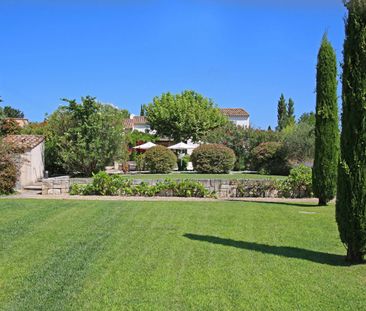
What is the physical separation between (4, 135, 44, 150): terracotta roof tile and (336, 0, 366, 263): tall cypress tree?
14.8m

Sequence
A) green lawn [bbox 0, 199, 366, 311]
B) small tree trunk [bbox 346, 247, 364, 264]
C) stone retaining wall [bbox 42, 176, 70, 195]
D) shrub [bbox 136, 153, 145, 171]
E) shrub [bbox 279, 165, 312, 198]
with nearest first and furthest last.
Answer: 1. green lawn [bbox 0, 199, 366, 311]
2. small tree trunk [bbox 346, 247, 364, 264]
3. stone retaining wall [bbox 42, 176, 70, 195]
4. shrub [bbox 279, 165, 312, 198]
5. shrub [bbox 136, 153, 145, 171]

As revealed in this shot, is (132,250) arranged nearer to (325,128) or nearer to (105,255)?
(105,255)

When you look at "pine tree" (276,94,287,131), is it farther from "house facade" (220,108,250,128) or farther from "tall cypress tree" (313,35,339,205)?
"tall cypress tree" (313,35,339,205)

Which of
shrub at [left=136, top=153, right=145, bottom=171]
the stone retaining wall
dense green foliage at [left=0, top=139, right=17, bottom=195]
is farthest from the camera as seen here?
shrub at [left=136, top=153, right=145, bottom=171]

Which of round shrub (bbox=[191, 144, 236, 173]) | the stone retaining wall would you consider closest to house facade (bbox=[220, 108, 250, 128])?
round shrub (bbox=[191, 144, 236, 173])

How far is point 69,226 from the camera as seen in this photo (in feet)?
31.1

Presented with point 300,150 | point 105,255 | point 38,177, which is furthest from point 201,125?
point 105,255

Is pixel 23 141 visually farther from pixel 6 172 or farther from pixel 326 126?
pixel 326 126

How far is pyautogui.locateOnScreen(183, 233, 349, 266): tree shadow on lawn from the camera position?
6824 mm

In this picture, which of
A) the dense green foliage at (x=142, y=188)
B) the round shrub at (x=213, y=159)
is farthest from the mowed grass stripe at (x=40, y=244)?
the round shrub at (x=213, y=159)

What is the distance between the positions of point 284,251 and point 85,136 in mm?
19606

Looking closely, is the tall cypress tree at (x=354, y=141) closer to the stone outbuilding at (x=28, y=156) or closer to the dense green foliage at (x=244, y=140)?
the stone outbuilding at (x=28, y=156)

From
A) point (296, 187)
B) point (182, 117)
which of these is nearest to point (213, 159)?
point (296, 187)

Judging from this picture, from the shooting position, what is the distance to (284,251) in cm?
735
